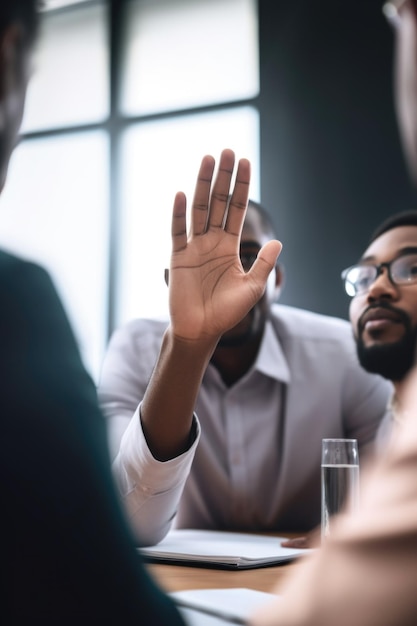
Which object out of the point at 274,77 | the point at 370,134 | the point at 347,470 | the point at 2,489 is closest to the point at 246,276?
the point at 347,470

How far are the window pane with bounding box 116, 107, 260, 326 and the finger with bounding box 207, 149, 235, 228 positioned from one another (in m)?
2.46

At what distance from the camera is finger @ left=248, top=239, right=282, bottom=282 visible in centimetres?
117

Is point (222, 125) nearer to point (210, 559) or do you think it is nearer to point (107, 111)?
point (107, 111)

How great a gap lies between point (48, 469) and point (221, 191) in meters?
0.89

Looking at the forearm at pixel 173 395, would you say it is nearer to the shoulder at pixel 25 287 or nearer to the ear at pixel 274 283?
the shoulder at pixel 25 287

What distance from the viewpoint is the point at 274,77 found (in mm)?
3498

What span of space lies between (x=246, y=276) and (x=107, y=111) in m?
3.10

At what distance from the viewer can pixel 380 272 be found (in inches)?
75.1

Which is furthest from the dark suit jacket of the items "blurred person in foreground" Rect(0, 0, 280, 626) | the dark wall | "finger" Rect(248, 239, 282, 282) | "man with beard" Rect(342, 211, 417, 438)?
the dark wall

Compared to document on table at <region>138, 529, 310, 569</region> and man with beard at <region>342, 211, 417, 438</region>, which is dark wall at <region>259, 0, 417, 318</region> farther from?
document on table at <region>138, 529, 310, 569</region>

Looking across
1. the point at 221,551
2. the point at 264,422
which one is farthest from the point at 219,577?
the point at 264,422

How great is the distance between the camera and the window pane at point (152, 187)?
148 inches

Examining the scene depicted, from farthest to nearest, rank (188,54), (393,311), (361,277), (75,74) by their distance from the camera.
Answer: (75,74) < (188,54) < (361,277) < (393,311)

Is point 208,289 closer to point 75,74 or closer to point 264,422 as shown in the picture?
point 264,422
